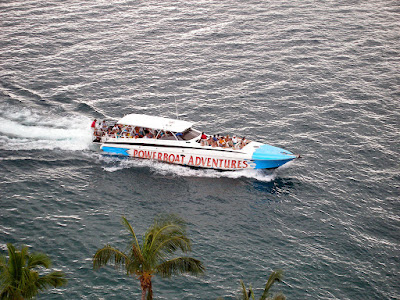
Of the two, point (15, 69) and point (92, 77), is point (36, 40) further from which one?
point (92, 77)

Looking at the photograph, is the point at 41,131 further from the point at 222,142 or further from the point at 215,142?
the point at 222,142

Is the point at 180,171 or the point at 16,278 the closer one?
the point at 16,278

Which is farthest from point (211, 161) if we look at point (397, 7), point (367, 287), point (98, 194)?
point (397, 7)

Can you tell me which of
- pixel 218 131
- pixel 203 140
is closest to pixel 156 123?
pixel 203 140

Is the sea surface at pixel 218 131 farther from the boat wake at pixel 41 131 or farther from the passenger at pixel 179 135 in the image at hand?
the passenger at pixel 179 135

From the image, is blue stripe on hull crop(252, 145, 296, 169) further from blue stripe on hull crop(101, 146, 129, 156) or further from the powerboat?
blue stripe on hull crop(101, 146, 129, 156)

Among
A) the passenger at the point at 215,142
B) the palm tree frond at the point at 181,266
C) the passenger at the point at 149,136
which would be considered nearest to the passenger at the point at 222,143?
the passenger at the point at 215,142
